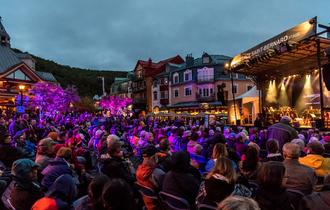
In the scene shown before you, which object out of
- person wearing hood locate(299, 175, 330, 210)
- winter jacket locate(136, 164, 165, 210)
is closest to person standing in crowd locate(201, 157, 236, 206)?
person wearing hood locate(299, 175, 330, 210)

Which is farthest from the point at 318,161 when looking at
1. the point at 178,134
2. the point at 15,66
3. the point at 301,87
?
the point at 15,66

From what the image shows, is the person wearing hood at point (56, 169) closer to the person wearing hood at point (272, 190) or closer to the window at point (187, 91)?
the person wearing hood at point (272, 190)

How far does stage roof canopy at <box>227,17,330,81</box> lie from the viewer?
1355 centimetres

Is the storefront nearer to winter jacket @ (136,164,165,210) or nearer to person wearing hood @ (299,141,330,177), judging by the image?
person wearing hood @ (299,141,330,177)

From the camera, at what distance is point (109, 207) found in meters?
2.56

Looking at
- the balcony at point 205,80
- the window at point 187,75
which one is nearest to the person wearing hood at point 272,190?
the balcony at point 205,80

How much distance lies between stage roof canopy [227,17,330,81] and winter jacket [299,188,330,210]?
863cm

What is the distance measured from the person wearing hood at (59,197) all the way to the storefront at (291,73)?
1136 centimetres

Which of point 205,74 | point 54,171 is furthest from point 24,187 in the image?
point 205,74

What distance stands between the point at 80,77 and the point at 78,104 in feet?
105

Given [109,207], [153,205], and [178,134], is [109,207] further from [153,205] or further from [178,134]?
[178,134]

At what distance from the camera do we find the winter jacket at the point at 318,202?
310 centimetres

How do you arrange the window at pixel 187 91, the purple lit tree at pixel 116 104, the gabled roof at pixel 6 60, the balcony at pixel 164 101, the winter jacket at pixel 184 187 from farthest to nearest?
the purple lit tree at pixel 116 104
the balcony at pixel 164 101
the window at pixel 187 91
the gabled roof at pixel 6 60
the winter jacket at pixel 184 187

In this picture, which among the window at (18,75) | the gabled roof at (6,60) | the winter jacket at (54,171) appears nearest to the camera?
the winter jacket at (54,171)
